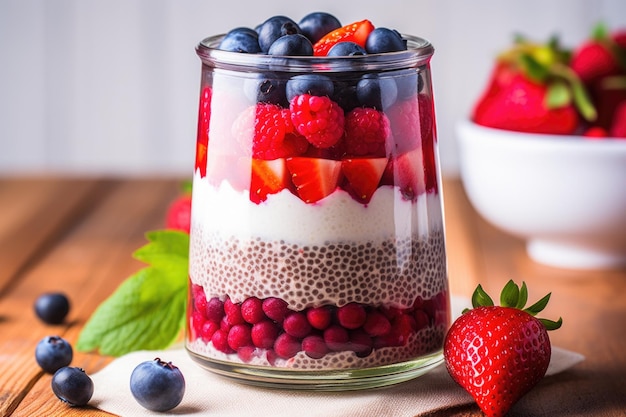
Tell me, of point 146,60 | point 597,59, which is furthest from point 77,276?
point 146,60

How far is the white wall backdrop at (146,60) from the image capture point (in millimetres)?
2236

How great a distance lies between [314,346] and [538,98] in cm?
66

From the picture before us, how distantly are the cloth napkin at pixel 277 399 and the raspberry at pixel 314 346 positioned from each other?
41 millimetres

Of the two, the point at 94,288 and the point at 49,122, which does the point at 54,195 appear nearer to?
the point at 94,288

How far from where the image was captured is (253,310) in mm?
812

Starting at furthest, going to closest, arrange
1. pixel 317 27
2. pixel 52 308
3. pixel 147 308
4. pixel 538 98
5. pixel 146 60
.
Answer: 1. pixel 146 60
2. pixel 538 98
3. pixel 52 308
4. pixel 147 308
5. pixel 317 27

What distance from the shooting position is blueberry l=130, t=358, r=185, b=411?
789 millimetres

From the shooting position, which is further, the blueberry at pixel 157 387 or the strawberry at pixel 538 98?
the strawberry at pixel 538 98

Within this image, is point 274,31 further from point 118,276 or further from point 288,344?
point 118,276

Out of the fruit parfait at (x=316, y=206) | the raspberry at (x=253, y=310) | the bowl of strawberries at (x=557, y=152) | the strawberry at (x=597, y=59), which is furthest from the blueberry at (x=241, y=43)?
the strawberry at (x=597, y=59)

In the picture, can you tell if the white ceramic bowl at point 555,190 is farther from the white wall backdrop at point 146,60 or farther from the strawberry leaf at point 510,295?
the white wall backdrop at point 146,60

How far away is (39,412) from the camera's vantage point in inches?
32.2

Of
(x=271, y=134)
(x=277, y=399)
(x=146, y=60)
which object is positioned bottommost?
(x=277, y=399)

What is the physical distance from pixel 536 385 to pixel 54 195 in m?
1.04
